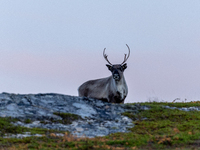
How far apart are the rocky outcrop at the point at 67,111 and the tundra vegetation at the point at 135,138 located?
0.54 metres

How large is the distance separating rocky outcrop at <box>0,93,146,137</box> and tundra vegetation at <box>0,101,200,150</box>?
1.78ft

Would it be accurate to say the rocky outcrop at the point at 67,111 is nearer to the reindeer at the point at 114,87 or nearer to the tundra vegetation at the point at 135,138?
the tundra vegetation at the point at 135,138


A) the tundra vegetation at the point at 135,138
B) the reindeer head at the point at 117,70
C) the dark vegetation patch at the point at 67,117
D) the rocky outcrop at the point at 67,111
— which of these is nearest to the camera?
the tundra vegetation at the point at 135,138

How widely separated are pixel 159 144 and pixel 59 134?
3752mm

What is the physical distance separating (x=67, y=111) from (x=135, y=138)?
4753 millimetres

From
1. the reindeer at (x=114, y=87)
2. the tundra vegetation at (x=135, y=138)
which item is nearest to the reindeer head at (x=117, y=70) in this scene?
the reindeer at (x=114, y=87)

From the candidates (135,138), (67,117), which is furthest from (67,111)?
(135,138)

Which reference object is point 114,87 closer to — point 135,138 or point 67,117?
point 67,117

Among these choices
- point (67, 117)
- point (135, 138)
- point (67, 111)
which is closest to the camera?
point (135, 138)

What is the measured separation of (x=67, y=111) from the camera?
16312 mm

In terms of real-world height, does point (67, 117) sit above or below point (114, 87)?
below

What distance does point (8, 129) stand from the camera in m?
13.7

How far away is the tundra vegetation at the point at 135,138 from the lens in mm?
11391

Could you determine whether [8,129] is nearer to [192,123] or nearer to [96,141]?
[96,141]
